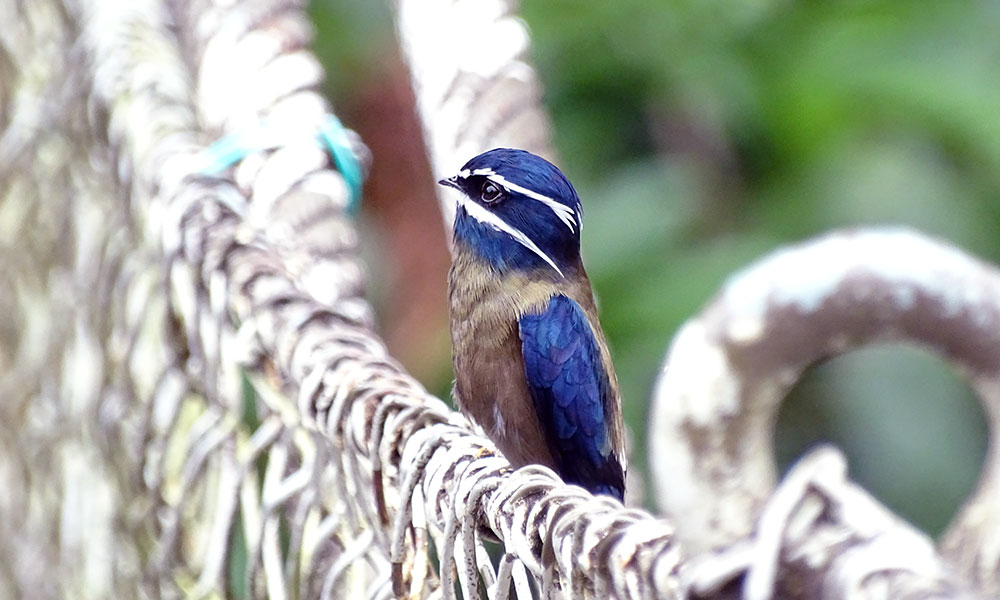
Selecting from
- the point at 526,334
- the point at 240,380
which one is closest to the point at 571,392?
the point at 526,334

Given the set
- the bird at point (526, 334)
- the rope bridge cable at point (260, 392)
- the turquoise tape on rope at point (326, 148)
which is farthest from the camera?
the bird at point (526, 334)

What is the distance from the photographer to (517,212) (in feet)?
6.52

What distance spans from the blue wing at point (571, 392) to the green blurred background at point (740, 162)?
1.24 metres

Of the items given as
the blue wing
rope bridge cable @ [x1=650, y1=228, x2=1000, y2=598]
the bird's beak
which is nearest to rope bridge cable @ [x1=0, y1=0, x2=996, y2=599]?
rope bridge cable @ [x1=650, y1=228, x2=1000, y2=598]

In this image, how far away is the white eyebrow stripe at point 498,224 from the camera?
6.61 feet

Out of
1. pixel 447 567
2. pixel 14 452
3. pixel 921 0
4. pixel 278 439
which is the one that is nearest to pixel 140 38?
pixel 14 452

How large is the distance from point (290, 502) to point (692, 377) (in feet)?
3.19

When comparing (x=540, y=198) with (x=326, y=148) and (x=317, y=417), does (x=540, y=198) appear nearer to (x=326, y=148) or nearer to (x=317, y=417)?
(x=326, y=148)

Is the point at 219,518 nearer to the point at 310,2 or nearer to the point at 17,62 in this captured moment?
the point at 17,62

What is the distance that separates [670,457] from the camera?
56 cm

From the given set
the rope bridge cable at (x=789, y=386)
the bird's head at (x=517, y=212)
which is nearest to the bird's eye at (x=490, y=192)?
the bird's head at (x=517, y=212)

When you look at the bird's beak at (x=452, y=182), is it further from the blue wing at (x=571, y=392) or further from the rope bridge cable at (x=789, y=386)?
the rope bridge cable at (x=789, y=386)

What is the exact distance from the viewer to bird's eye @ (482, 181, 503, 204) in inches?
77.4

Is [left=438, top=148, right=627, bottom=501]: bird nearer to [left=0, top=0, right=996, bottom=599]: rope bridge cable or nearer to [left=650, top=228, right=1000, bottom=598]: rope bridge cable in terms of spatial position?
[left=0, top=0, right=996, bottom=599]: rope bridge cable
